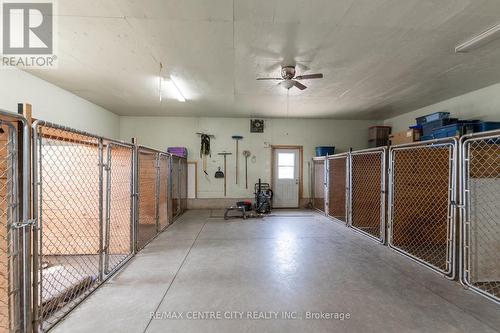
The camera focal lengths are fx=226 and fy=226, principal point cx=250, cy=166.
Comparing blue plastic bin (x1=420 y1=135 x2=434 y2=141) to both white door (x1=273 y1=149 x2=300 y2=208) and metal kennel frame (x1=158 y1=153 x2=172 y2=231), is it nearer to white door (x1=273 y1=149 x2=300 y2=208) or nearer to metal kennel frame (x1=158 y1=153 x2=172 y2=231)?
white door (x1=273 y1=149 x2=300 y2=208)

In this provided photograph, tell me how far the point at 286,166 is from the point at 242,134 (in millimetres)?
1730

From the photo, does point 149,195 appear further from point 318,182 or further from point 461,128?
point 461,128

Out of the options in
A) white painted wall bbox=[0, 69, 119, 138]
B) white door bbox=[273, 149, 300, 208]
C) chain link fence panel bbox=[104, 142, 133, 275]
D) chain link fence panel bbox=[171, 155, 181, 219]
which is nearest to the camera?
chain link fence panel bbox=[104, 142, 133, 275]

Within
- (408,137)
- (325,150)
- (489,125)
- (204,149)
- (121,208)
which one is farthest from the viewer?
(204,149)

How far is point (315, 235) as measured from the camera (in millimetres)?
4168

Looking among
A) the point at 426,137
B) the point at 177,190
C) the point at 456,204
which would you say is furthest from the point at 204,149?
the point at 456,204

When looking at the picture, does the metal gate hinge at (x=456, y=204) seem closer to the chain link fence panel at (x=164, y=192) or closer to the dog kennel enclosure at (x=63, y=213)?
the dog kennel enclosure at (x=63, y=213)

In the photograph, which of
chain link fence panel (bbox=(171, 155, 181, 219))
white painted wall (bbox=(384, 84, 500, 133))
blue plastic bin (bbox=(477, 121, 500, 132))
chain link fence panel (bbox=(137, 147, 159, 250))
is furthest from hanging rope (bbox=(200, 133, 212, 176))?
blue plastic bin (bbox=(477, 121, 500, 132))

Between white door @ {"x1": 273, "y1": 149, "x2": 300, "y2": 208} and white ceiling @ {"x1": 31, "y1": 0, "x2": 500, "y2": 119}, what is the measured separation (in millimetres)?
2449

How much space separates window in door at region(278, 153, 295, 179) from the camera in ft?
23.7

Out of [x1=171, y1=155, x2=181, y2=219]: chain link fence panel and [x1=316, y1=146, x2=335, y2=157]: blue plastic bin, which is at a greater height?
[x1=316, y1=146, x2=335, y2=157]: blue plastic bin

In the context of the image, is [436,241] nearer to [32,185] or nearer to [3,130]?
[32,185]

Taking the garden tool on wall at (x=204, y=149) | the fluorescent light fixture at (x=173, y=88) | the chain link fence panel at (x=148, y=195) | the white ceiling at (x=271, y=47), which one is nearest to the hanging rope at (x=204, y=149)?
the garden tool on wall at (x=204, y=149)

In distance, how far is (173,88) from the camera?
14.9 feet
